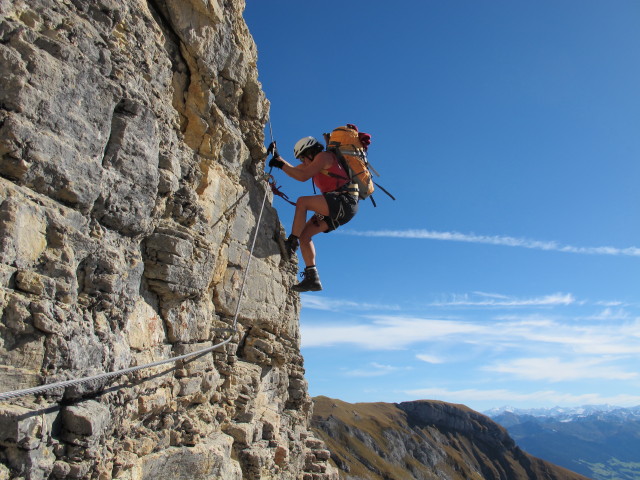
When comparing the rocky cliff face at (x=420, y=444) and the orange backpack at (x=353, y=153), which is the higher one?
the orange backpack at (x=353, y=153)

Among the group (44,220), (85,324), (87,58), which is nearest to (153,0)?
(87,58)

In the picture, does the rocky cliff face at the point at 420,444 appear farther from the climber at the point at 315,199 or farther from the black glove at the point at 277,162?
the black glove at the point at 277,162

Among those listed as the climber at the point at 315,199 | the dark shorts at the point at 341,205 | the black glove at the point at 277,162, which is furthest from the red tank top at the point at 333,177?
the black glove at the point at 277,162

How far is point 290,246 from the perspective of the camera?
10414 mm

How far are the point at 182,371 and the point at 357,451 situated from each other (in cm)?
11011

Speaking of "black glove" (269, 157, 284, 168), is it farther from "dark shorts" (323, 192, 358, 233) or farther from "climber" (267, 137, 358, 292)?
"dark shorts" (323, 192, 358, 233)

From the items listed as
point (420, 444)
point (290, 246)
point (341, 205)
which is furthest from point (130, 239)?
point (420, 444)

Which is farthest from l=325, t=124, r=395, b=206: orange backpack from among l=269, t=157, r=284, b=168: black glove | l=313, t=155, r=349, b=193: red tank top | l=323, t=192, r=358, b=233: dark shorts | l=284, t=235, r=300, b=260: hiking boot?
l=284, t=235, r=300, b=260: hiking boot

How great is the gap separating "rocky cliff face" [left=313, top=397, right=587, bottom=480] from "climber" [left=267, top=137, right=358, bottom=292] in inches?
3486

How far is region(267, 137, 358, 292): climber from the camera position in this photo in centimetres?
936

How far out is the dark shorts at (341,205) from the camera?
30.6 ft

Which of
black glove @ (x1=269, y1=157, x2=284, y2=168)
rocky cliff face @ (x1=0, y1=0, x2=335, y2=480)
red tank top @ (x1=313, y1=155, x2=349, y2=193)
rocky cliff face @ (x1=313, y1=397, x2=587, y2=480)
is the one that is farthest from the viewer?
rocky cliff face @ (x1=313, y1=397, x2=587, y2=480)

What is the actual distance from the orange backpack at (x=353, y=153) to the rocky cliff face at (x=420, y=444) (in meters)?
89.5

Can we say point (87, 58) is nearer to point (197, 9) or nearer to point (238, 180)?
point (197, 9)
